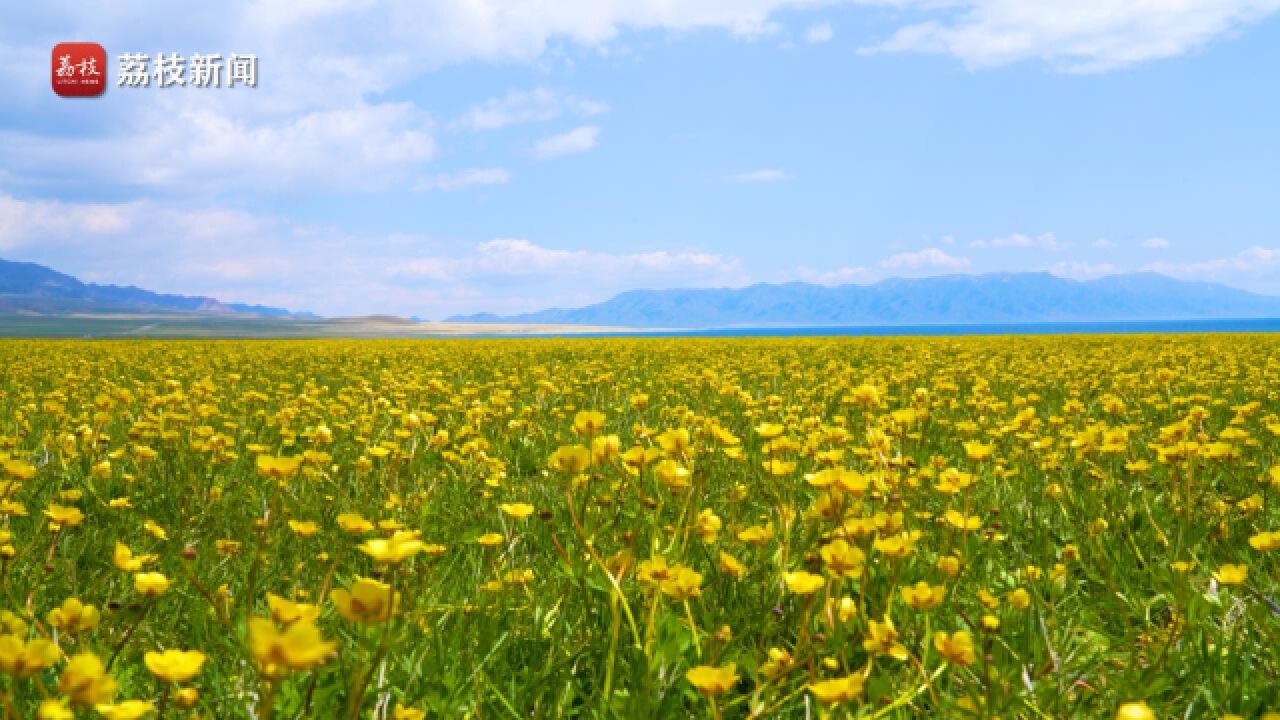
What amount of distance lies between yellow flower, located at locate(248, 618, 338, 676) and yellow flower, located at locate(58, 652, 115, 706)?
0.69ft

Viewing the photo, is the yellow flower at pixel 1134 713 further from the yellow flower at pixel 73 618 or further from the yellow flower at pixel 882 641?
the yellow flower at pixel 73 618

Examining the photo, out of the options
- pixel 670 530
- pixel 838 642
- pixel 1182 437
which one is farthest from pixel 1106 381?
pixel 838 642

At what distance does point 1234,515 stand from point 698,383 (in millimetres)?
4972

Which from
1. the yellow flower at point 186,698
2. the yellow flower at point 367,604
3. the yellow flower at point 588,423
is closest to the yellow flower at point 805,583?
the yellow flower at point 588,423

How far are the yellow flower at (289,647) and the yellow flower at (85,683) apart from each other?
0.69 feet

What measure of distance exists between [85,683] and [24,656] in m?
0.14

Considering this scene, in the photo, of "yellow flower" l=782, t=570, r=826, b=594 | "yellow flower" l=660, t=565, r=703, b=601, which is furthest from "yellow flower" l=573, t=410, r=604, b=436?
"yellow flower" l=782, t=570, r=826, b=594

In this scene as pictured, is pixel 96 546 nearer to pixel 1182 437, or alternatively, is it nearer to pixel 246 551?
pixel 246 551

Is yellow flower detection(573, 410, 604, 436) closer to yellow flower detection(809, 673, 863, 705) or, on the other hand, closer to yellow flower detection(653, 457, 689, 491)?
yellow flower detection(653, 457, 689, 491)

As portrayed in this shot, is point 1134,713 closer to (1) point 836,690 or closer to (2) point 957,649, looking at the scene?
(2) point 957,649


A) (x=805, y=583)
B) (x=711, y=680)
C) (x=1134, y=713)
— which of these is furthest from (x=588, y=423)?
(x=1134, y=713)

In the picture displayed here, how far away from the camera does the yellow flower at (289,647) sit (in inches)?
34.6

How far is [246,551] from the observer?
301cm

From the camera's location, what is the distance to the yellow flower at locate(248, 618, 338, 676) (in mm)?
878
